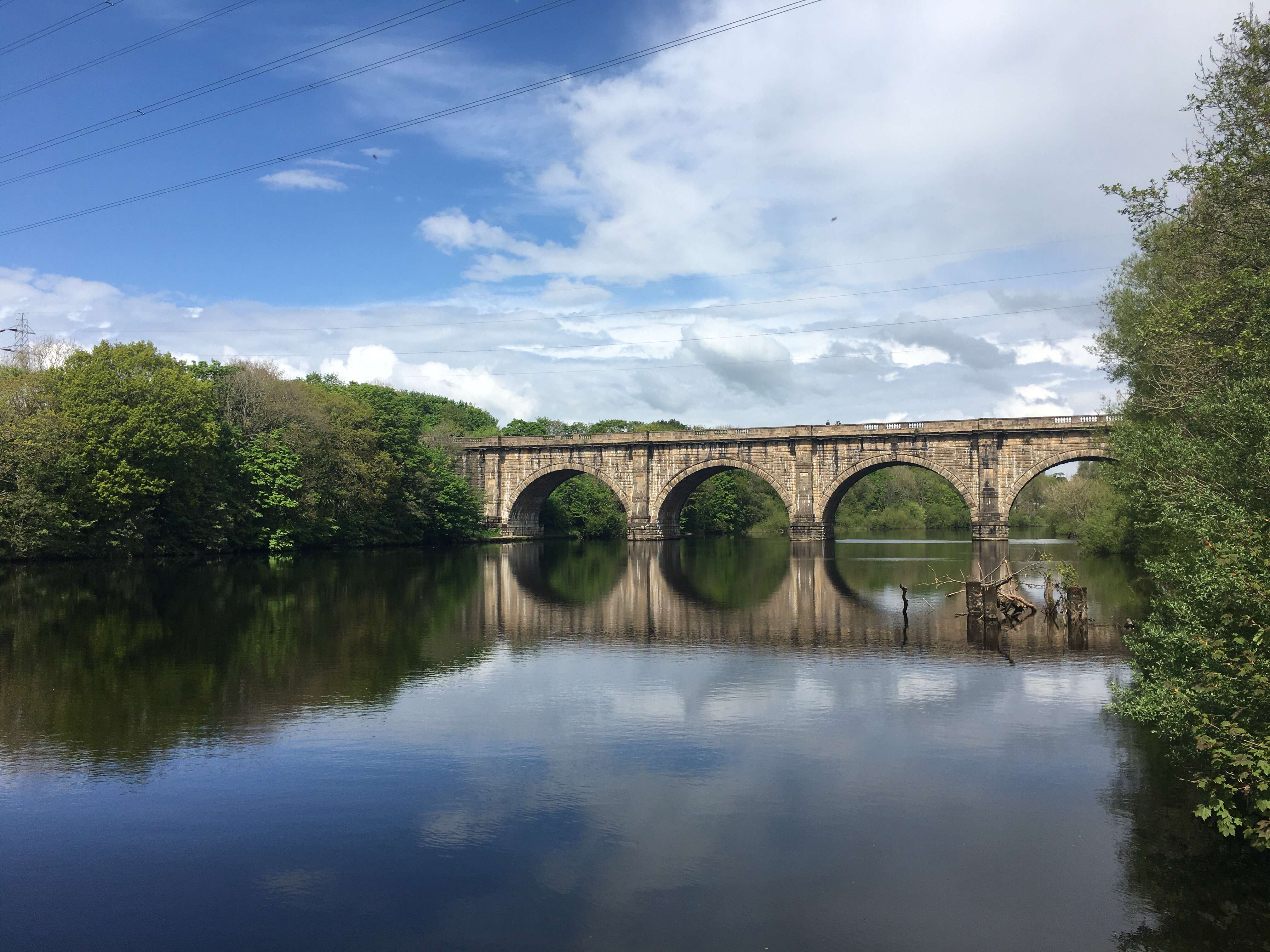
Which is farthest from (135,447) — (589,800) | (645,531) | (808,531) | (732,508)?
(732,508)

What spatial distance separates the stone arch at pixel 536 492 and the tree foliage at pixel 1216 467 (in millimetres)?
52757

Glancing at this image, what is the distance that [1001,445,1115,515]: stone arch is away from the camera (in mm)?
55469

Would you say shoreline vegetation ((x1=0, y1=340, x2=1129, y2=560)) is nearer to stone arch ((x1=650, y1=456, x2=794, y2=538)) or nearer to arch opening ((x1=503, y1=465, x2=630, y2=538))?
arch opening ((x1=503, y1=465, x2=630, y2=538))

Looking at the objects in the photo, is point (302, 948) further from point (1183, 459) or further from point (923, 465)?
point (923, 465)

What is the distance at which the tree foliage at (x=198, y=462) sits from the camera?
135 feet

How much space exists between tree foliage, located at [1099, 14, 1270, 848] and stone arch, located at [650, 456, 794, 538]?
44406 millimetres

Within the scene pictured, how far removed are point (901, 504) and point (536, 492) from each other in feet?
162

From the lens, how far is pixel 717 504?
95500 millimetres

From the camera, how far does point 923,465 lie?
202ft

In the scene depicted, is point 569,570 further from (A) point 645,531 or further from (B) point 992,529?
(B) point 992,529

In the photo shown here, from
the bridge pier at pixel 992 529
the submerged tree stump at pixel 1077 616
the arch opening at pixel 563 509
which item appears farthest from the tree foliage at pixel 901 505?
the submerged tree stump at pixel 1077 616

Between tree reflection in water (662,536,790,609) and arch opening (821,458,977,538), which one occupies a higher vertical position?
arch opening (821,458,977,538)

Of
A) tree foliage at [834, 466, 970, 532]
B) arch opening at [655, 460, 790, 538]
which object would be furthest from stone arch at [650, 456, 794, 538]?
tree foliage at [834, 466, 970, 532]

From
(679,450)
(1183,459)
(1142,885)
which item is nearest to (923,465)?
(679,450)
